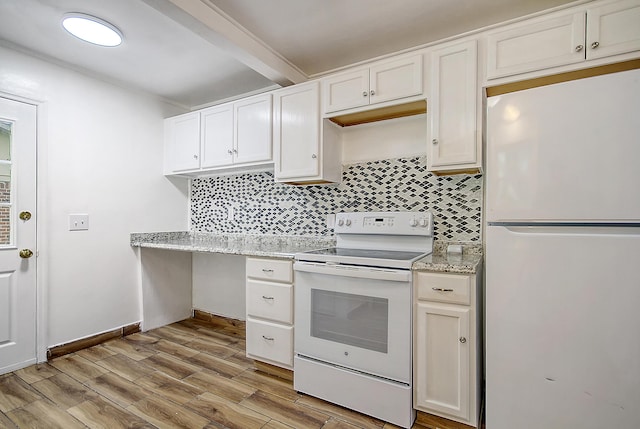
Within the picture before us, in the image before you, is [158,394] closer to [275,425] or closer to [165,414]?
[165,414]

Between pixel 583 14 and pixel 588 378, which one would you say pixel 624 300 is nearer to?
pixel 588 378

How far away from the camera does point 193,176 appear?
3.30m

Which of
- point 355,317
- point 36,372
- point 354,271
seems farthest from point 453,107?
point 36,372

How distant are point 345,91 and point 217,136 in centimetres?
128

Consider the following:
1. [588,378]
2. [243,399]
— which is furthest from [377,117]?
[243,399]

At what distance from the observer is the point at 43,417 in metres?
1.70

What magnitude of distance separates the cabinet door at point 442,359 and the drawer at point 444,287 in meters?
0.04

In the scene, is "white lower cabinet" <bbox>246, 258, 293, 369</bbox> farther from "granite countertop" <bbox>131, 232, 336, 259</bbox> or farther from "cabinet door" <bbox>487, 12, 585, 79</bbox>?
"cabinet door" <bbox>487, 12, 585, 79</bbox>

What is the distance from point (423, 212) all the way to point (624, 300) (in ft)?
3.53

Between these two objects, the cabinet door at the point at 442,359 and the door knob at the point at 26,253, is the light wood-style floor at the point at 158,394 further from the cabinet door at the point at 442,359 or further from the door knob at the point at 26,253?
the door knob at the point at 26,253

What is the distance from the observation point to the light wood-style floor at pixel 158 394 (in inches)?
66.0

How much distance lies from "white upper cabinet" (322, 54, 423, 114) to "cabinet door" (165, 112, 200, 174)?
1404mm

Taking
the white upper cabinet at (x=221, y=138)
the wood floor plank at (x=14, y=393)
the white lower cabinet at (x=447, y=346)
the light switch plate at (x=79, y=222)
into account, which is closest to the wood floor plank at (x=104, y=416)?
the wood floor plank at (x=14, y=393)

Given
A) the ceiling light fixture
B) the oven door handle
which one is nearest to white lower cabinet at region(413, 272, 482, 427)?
the oven door handle
